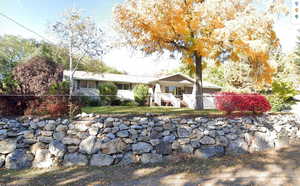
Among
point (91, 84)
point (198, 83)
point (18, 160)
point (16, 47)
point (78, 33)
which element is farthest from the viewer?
point (16, 47)

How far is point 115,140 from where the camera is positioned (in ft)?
14.5

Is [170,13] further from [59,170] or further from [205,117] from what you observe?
[59,170]

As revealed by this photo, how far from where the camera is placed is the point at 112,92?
15320 millimetres

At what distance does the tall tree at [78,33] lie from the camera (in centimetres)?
1190

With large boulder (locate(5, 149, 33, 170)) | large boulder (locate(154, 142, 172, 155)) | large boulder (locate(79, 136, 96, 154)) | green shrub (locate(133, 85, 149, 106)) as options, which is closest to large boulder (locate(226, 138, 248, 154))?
large boulder (locate(154, 142, 172, 155))

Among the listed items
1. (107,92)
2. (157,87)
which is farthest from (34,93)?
(157,87)

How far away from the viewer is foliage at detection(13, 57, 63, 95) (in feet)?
17.0

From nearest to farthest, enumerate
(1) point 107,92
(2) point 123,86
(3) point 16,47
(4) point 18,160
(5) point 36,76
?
(4) point 18,160 < (5) point 36,76 < (1) point 107,92 < (2) point 123,86 < (3) point 16,47

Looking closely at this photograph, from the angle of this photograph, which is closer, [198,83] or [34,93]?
[34,93]

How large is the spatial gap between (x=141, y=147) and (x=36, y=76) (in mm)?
4351

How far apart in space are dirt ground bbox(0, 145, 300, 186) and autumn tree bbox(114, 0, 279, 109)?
4.01 m

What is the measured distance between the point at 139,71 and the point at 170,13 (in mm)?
→ 29383

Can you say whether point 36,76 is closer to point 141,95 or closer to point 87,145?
point 87,145

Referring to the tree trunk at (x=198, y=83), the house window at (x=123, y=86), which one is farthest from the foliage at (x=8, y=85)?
the house window at (x=123, y=86)
